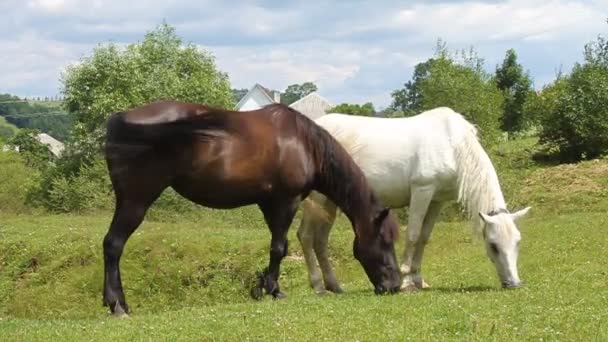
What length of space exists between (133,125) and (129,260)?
377 inches

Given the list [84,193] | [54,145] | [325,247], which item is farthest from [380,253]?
[54,145]

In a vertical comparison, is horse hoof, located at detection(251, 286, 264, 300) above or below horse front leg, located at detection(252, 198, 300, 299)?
below

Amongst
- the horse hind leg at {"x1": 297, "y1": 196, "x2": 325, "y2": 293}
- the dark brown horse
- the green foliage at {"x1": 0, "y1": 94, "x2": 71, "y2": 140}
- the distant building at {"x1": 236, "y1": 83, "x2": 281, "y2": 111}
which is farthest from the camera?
the green foliage at {"x1": 0, "y1": 94, "x2": 71, "y2": 140}

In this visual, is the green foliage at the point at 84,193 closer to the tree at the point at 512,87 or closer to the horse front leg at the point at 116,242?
the horse front leg at the point at 116,242

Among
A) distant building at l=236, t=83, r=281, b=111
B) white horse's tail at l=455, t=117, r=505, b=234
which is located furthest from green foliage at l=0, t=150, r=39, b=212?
distant building at l=236, t=83, r=281, b=111

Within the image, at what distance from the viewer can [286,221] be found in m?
9.92

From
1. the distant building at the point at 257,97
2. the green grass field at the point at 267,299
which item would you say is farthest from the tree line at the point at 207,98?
the distant building at the point at 257,97

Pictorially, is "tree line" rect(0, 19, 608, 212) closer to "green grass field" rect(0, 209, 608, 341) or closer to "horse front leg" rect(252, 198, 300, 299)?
"green grass field" rect(0, 209, 608, 341)

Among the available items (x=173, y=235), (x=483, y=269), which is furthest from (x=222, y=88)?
(x=483, y=269)

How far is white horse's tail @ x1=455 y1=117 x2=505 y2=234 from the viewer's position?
10.2 m

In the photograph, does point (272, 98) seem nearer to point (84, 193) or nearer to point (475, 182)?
point (84, 193)

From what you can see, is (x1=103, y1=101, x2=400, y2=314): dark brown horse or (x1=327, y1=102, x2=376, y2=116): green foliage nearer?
(x1=103, y1=101, x2=400, y2=314): dark brown horse

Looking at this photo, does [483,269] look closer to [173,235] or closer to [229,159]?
[229,159]

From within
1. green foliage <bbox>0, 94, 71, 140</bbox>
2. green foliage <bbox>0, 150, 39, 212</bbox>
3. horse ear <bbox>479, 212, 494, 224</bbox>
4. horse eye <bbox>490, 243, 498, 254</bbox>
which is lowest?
green foliage <bbox>0, 94, 71, 140</bbox>
